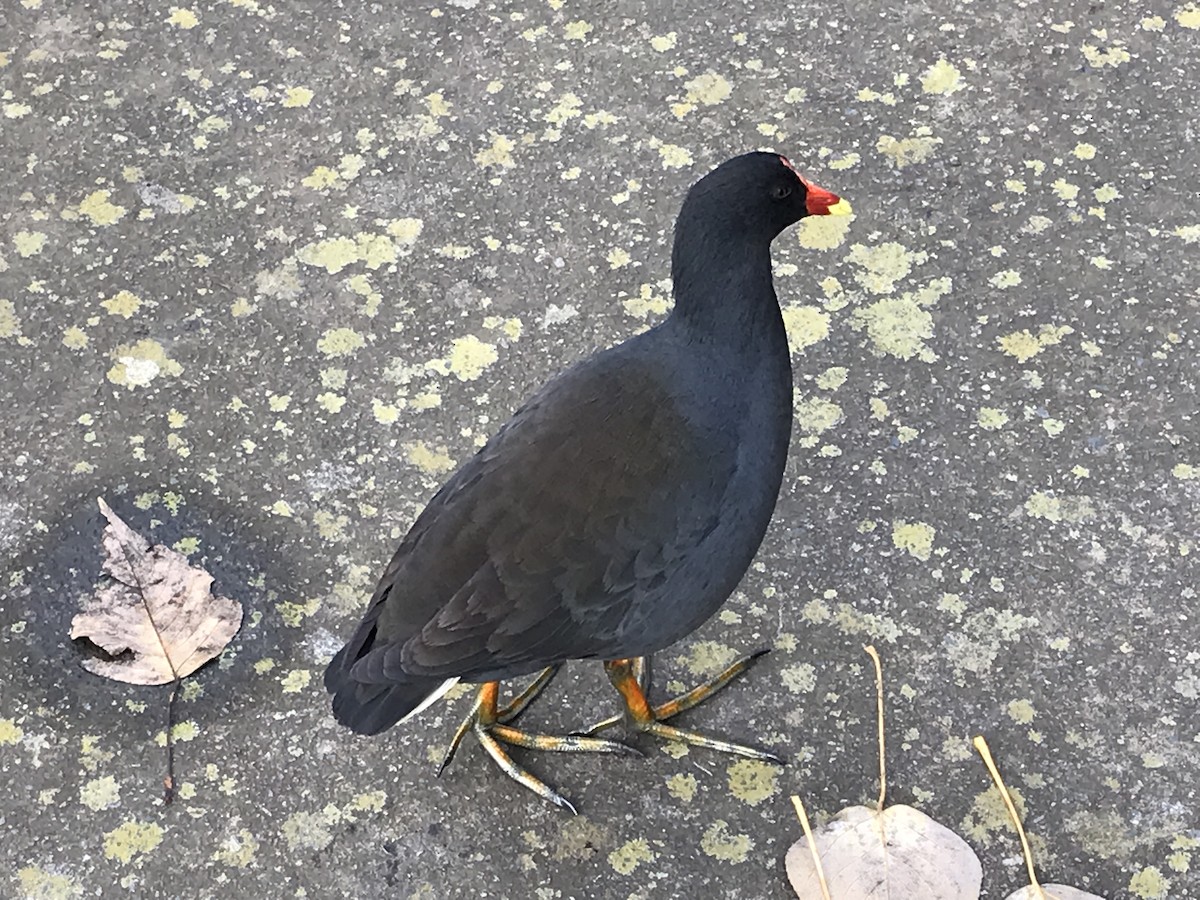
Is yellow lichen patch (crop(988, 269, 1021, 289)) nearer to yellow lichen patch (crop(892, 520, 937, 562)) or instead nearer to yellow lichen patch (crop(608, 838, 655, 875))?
yellow lichen patch (crop(892, 520, 937, 562))

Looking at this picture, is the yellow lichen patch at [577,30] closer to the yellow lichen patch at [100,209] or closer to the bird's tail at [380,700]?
the yellow lichen patch at [100,209]

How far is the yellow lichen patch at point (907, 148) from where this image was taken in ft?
9.18

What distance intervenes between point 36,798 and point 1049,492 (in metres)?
1.57

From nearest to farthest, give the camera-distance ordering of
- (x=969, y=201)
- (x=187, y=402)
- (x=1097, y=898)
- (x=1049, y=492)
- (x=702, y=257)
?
(x=1097, y=898)
(x=702, y=257)
(x=1049, y=492)
(x=187, y=402)
(x=969, y=201)

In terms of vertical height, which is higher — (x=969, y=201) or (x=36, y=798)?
(x=969, y=201)

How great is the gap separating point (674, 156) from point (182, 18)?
3.74ft

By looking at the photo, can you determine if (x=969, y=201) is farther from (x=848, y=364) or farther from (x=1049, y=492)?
(x=1049, y=492)

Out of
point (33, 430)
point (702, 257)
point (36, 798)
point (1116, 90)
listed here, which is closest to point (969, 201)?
point (1116, 90)

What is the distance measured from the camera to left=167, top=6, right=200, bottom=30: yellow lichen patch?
3074mm

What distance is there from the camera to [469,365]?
249 cm

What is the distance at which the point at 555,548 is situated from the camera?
1.82 meters

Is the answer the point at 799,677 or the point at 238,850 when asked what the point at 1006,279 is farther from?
the point at 238,850

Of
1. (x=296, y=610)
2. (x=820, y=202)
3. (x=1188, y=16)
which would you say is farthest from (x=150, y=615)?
(x=1188, y=16)

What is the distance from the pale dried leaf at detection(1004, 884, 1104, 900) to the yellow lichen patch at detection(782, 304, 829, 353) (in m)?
1.02
